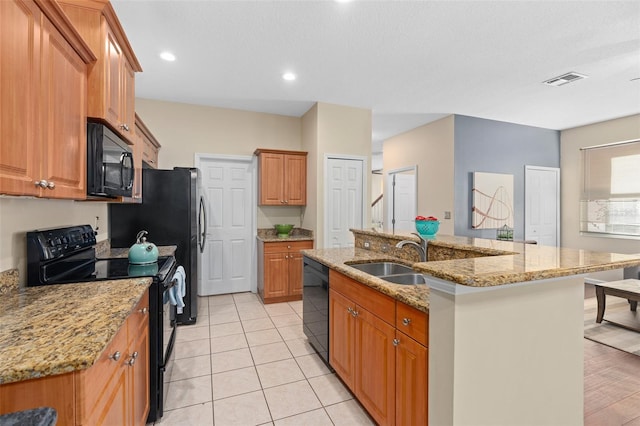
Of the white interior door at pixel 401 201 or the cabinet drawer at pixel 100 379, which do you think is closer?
the cabinet drawer at pixel 100 379

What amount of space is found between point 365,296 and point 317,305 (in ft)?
2.70

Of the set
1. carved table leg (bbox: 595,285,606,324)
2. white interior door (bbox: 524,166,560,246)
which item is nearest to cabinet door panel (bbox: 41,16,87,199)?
carved table leg (bbox: 595,285,606,324)

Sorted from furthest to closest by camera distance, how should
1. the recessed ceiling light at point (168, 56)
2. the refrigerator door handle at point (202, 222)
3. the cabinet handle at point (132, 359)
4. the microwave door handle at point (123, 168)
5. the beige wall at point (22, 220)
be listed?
the refrigerator door handle at point (202, 222)
the recessed ceiling light at point (168, 56)
the microwave door handle at point (123, 168)
the beige wall at point (22, 220)
the cabinet handle at point (132, 359)

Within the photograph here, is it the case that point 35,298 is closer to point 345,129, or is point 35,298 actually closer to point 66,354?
point 66,354

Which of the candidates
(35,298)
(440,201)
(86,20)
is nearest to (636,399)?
(440,201)

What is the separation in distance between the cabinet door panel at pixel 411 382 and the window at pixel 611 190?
18.1 ft

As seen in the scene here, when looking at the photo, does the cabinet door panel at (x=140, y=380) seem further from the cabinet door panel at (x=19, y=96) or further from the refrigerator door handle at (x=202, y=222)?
the refrigerator door handle at (x=202, y=222)

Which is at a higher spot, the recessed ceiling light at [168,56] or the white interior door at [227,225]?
the recessed ceiling light at [168,56]

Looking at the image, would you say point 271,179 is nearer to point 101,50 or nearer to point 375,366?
point 101,50

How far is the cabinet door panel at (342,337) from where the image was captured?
6.58ft

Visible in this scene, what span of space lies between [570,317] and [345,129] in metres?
3.56

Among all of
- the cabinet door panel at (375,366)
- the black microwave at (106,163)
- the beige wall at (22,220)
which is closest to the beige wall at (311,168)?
the cabinet door panel at (375,366)

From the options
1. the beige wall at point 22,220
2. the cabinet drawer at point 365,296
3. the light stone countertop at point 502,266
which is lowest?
the cabinet drawer at point 365,296

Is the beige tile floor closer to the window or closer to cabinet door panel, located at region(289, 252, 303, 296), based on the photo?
cabinet door panel, located at region(289, 252, 303, 296)
